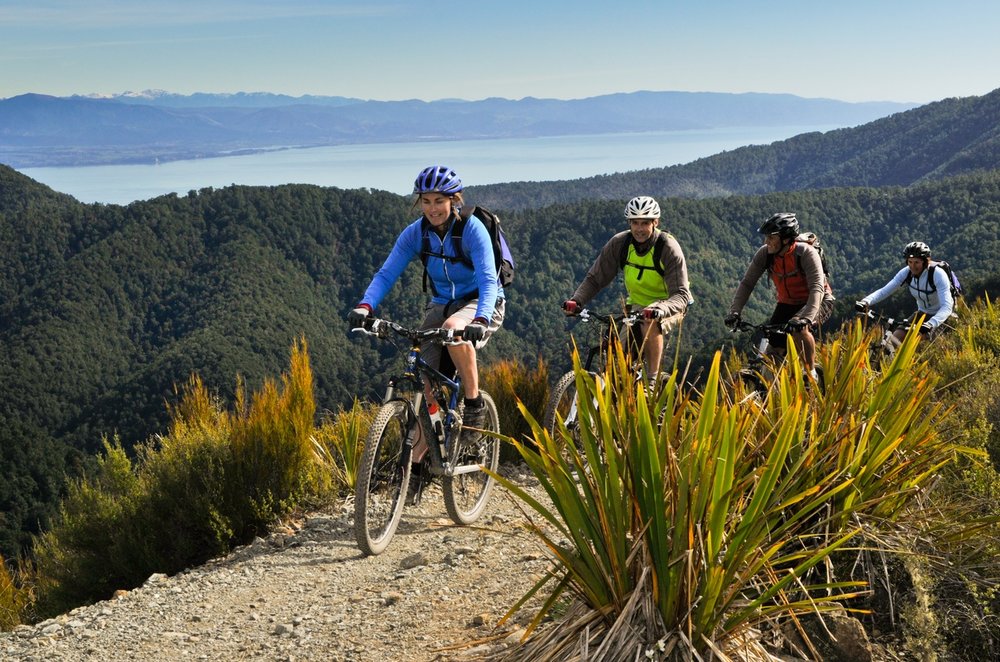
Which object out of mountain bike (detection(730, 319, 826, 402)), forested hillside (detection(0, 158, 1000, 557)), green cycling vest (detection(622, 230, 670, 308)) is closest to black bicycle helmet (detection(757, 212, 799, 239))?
mountain bike (detection(730, 319, 826, 402))

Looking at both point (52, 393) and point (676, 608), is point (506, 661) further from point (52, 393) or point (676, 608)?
point (52, 393)

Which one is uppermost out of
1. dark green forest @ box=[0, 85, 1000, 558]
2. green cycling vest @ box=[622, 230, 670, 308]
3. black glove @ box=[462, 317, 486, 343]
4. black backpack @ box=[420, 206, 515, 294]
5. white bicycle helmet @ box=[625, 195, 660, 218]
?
white bicycle helmet @ box=[625, 195, 660, 218]

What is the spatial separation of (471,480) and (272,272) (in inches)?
5159

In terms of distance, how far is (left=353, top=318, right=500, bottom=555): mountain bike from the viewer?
4148mm

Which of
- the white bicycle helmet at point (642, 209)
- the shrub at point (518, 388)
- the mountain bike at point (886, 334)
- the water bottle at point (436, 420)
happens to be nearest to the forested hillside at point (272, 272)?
the mountain bike at point (886, 334)

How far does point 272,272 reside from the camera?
131125 millimetres

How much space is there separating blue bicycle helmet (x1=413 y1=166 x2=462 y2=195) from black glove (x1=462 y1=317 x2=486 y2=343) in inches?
27.1

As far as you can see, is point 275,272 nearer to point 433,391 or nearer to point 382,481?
point 382,481

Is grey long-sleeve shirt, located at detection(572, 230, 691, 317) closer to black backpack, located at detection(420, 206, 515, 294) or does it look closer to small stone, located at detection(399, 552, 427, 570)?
black backpack, located at detection(420, 206, 515, 294)

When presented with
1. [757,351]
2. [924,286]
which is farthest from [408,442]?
[924,286]

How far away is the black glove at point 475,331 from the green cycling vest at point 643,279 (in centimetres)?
141

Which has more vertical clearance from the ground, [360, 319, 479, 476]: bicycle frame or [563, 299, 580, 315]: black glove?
[563, 299, 580, 315]: black glove

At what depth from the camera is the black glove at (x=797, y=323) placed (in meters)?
5.20

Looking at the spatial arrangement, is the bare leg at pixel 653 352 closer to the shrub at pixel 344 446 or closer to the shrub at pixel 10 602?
the shrub at pixel 344 446
